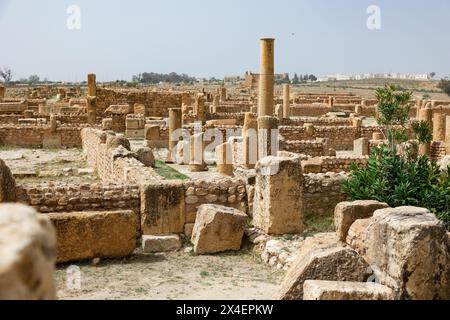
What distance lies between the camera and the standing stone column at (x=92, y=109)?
30312 millimetres

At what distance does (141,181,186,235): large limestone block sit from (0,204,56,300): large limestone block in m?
6.40

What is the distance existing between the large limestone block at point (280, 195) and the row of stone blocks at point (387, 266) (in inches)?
114

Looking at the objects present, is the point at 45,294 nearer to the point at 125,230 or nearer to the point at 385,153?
the point at 125,230

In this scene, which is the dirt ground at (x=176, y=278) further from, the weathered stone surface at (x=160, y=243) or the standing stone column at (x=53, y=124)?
the standing stone column at (x=53, y=124)

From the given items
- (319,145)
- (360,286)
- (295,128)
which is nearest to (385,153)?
(360,286)

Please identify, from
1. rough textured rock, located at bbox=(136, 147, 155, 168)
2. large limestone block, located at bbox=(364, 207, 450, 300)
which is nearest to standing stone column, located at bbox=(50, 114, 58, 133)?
rough textured rock, located at bbox=(136, 147, 155, 168)

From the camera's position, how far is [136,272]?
722 cm

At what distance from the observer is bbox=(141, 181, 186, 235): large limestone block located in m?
8.61

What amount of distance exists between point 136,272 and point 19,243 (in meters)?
5.40

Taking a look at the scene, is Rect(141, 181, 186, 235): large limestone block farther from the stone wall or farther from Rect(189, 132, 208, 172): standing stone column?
→ the stone wall

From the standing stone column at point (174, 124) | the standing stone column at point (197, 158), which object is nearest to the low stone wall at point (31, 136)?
the standing stone column at point (174, 124)

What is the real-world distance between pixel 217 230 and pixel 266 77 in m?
10.5

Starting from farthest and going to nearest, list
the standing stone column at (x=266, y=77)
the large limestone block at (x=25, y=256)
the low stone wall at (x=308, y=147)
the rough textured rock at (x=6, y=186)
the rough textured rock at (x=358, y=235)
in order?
the low stone wall at (x=308, y=147)
the standing stone column at (x=266, y=77)
the rough textured rock at (x=6, y=186)
the rough textured rock at (x=358, y=235)
the large limestone block at (x=25, y=256)

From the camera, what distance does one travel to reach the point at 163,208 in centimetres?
868
